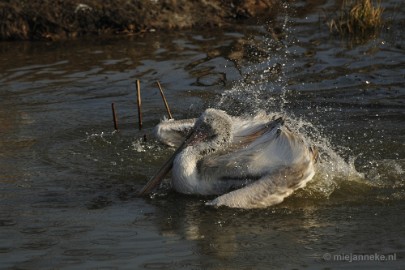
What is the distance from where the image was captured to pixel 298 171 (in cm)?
557

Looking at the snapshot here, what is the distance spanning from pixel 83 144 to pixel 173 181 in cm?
145

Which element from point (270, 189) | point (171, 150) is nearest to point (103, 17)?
point (171, 150)

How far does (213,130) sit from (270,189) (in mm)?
670

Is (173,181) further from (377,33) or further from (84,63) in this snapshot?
(377,33)

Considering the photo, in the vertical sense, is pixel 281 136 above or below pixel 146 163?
above

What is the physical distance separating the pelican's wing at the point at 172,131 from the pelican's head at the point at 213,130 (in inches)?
15.0

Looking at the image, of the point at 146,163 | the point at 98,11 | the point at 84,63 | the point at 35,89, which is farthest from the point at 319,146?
the point at 98,11

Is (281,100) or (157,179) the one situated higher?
(157,179)

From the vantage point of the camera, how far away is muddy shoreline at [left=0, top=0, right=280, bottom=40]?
10867 millimetres

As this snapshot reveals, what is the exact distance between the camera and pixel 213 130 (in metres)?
5.89

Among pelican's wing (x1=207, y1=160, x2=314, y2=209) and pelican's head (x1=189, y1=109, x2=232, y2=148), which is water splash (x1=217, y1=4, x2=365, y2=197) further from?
pelican's head (x1=189, y1=109, x2=232, y2=148)

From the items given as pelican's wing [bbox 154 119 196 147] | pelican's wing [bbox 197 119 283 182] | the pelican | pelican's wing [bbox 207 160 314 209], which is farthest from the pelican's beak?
pelican's wing [bbox 154 119 196 147]

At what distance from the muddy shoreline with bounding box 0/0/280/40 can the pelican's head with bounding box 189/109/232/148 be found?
17.2 ft

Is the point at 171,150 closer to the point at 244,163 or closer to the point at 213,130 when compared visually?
the point at 213,130
